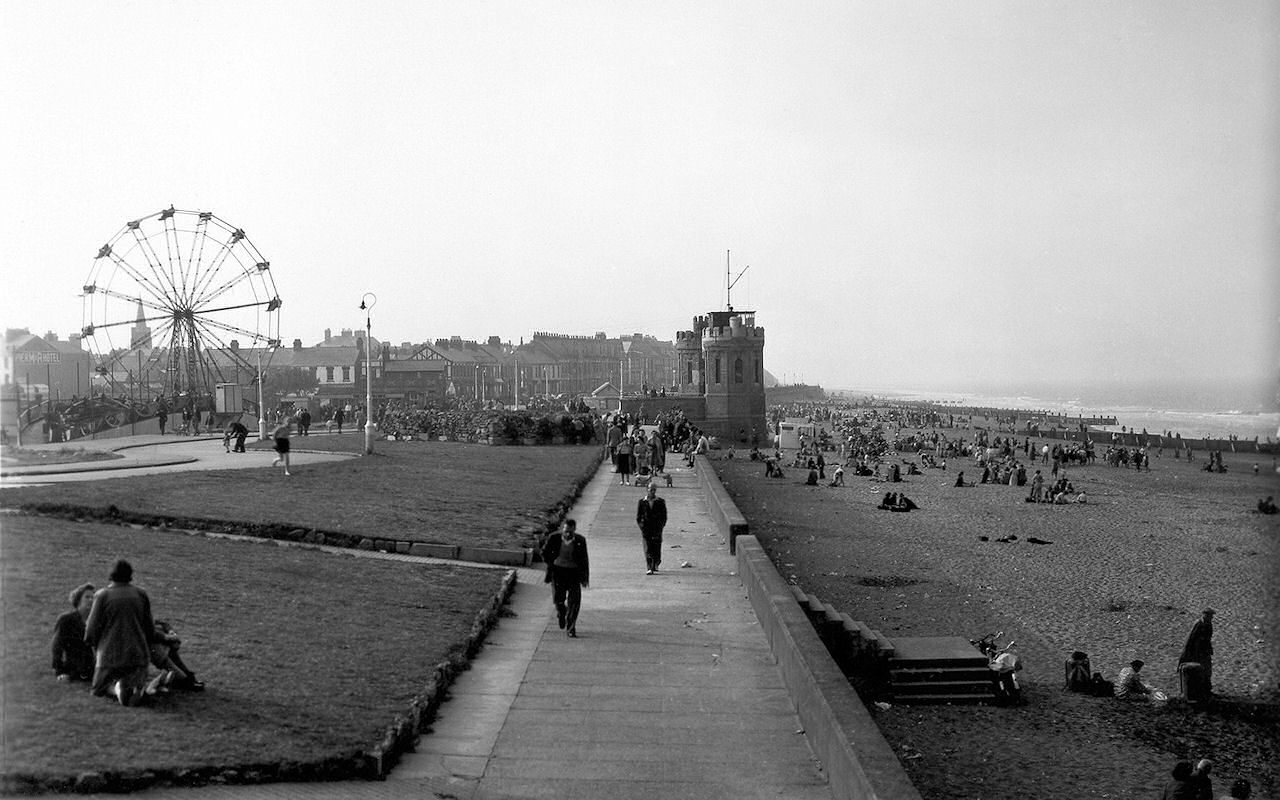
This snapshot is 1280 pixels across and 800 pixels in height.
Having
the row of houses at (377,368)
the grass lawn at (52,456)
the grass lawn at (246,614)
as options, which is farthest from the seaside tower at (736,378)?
the grass lawn at (246,614)

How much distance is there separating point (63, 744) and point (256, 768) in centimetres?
120

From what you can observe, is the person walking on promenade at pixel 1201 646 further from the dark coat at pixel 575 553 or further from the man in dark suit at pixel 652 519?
the dark coat at pixel 575 553

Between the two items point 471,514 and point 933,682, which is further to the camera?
point 471,514

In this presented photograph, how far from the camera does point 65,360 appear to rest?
5488 centimetres

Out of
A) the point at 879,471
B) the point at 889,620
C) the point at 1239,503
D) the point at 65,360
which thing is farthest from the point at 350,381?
the point at 889,620

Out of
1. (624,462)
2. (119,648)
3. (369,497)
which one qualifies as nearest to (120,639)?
(119,648)

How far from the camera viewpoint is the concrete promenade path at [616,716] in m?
7.29

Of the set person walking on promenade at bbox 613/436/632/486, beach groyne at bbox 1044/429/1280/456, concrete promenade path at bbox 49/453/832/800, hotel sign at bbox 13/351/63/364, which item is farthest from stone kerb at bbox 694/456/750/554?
beach groyne at bbox 1044/429/1280/456

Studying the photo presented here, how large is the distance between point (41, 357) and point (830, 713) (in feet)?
179

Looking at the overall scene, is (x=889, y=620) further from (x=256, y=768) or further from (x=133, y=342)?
(x=133, y=342)

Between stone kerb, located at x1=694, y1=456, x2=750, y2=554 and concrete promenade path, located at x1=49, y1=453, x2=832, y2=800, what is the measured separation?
3.39 meters

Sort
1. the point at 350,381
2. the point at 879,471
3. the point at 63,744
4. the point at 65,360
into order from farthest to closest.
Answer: the point at 350,381, the point at 65,360, the point at 879,471, the point at 63,744

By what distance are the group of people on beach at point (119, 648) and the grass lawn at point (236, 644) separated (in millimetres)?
130

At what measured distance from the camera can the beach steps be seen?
1184cm
